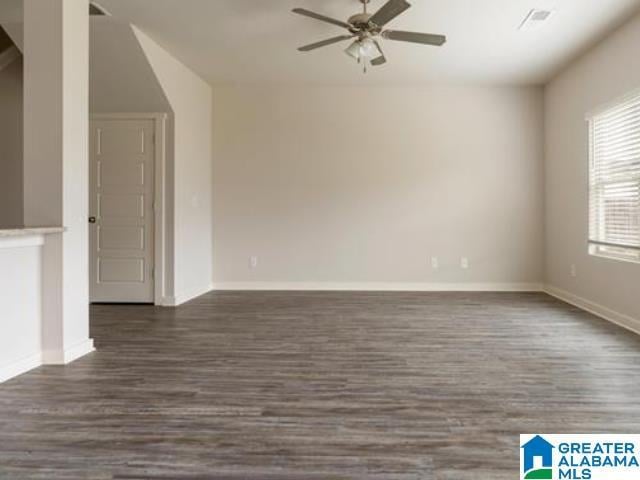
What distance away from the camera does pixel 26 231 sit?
2549 mm

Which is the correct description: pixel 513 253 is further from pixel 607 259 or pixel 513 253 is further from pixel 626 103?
pixel 626 103

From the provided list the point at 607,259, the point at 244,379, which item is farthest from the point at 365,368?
the point at 607,259

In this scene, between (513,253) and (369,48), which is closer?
(369,48)

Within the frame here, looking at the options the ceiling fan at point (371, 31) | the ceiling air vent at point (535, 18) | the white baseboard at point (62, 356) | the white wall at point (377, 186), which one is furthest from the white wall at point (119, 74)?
the ceiling air vent at point (535, 18)

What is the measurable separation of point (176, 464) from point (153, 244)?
11.7ft

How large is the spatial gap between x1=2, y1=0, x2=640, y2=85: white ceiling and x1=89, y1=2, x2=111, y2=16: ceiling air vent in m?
0.06

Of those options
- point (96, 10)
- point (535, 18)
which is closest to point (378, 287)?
point (535, 18)

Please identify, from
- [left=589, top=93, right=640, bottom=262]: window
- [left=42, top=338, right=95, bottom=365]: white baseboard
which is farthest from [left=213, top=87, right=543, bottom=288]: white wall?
[left=42, top=338, right=95, bottom=365]: white baseboard

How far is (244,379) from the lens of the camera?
8.45 feet

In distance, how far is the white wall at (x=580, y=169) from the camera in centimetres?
381

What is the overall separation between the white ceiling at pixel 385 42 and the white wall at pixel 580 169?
0.21m

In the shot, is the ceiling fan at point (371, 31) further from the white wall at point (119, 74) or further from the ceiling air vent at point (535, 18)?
the white wall at point (119, 74)

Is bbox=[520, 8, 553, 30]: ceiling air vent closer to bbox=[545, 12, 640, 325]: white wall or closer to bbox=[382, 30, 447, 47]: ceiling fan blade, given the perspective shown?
bbox=[545, 12, 640, 325]: white wall

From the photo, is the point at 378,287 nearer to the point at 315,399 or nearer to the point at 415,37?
the point at 415,37
